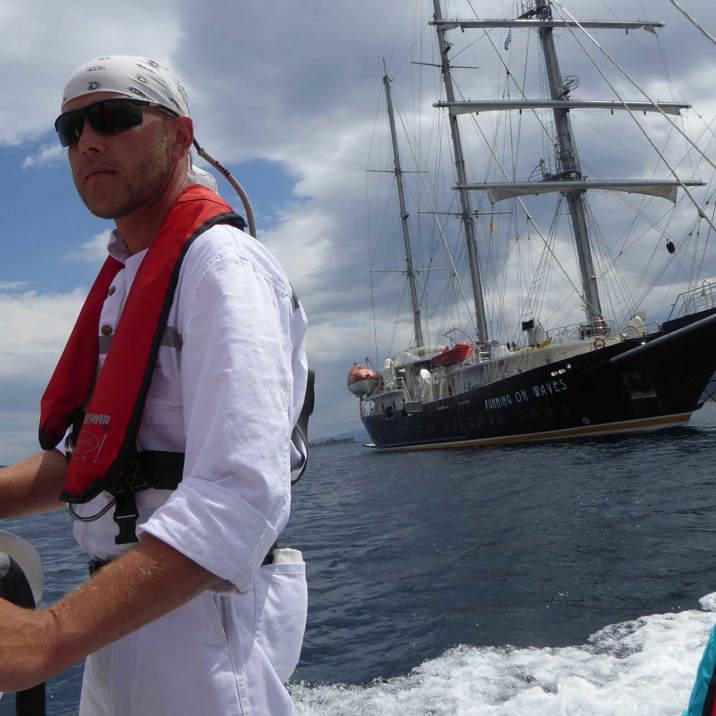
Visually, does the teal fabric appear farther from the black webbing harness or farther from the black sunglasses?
the black sunglasses

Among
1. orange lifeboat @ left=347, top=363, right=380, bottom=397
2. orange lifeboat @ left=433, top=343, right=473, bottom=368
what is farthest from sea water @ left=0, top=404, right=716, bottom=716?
orange lifeboat @ left=347, top=363, right=380, bottom=397

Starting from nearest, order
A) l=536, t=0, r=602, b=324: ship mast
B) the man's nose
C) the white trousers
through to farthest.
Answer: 1. the white trousers
2. the man's nose
3. l=536, t=0, r=602, b=324: ship mast

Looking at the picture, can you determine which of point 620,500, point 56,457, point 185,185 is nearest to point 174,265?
point 185,185

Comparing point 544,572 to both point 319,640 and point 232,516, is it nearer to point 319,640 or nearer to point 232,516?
point 319,640

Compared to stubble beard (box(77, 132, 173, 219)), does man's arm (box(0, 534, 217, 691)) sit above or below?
below

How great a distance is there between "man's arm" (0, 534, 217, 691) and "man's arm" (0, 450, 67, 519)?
72 centimetres

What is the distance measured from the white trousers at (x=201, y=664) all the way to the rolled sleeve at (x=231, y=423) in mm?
208

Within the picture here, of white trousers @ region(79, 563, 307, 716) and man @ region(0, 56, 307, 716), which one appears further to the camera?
white trousers @ region(79, 563, 307, 716)

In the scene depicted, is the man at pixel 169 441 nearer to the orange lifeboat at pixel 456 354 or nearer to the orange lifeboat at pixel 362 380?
the orange lifeboat at pixel 456 354

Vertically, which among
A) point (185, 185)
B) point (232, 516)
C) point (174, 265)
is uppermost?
point (185, 185)

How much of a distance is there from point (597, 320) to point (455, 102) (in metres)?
15.3

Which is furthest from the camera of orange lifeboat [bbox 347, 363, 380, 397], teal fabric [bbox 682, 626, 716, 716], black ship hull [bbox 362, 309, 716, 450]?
orange lifeboat [bbox 347, 363, 380, 397]

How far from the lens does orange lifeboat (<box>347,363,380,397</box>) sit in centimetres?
4656

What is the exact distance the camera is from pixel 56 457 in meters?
1.53
